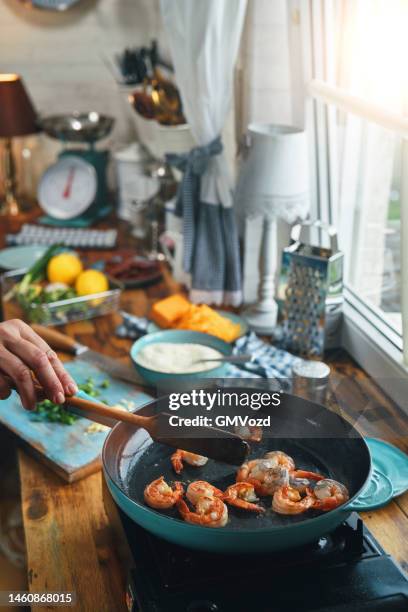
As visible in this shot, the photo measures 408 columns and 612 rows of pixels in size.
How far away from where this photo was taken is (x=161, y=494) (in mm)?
1136

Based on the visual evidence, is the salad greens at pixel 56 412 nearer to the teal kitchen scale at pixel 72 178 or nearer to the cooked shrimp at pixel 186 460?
the cooked shrimp at pixel 186 460

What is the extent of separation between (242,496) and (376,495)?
33 centimetres

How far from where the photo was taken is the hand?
1.22 metres

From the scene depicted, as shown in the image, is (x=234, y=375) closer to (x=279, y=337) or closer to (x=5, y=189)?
(x=279, y=337)

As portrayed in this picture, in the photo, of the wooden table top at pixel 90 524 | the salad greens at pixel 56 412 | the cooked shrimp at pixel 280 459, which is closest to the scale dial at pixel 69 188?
the salad greens at pixel 56 412

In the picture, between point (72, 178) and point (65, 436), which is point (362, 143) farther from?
point (72, 178)

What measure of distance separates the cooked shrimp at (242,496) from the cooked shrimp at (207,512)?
2cm

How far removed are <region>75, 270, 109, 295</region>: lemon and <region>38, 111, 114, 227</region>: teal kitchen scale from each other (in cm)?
79

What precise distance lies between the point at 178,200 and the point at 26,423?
2.99ft

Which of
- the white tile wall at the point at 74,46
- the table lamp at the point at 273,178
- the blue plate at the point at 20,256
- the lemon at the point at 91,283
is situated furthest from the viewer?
the white tile wall at the point at 74,46

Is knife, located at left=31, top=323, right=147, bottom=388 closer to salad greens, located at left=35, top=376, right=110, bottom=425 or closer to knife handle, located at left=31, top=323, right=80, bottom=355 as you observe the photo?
knife handle, located at left=31, top=323, right=80, bottom=355

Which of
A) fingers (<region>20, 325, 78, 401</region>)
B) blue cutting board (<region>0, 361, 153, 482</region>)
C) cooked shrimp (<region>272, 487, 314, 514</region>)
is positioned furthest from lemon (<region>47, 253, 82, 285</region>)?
cooked shrimp (<region>272, 487, 314, 514</region>)

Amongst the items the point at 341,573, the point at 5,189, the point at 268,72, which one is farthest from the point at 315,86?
the point at 5,189

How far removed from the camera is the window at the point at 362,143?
1779 mm
